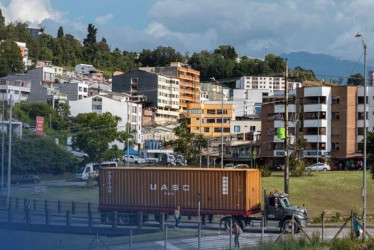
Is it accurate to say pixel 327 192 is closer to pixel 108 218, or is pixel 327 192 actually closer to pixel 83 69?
pixel 108 218

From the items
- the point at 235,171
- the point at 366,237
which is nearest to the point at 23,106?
the point at 235,171

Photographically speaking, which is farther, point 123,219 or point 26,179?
point 26,179

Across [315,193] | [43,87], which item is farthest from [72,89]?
[315,193]

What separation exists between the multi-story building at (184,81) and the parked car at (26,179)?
88835 mm

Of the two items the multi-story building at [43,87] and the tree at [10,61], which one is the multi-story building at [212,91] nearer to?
the multi-story building at [43,87]

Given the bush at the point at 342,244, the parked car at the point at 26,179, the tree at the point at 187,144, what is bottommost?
the bush at the point at 342,244

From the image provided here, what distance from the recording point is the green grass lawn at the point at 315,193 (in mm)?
56531

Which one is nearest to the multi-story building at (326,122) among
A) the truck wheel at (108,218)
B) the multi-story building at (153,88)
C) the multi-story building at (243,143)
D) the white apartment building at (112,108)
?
the multi-story building at (243,143)

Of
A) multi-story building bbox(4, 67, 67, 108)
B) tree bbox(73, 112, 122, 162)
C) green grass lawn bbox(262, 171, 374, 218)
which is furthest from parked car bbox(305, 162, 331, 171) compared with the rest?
multi-story building bbox(4, 67, 67, 108)

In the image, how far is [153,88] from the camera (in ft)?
496

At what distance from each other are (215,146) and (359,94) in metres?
27.6

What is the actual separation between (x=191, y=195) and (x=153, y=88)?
357ft

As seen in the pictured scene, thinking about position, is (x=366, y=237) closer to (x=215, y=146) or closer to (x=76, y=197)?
(x=76, y=197)

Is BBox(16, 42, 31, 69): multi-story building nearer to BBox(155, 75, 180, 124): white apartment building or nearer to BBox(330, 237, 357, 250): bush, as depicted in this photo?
BBox(155, 75, 180, 124): white apartment building
